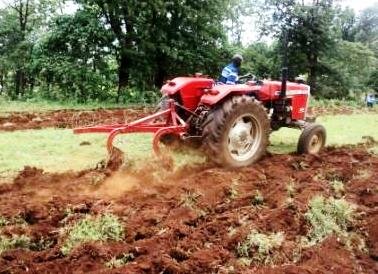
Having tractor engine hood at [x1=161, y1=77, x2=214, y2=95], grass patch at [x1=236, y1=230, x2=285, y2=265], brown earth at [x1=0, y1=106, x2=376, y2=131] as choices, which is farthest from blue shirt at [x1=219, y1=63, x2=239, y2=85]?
grass patch at [x1=236, y1=230, x2=285, y2=265]

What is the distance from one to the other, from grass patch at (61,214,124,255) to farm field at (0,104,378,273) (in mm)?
10

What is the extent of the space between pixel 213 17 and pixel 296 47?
6.73 metres

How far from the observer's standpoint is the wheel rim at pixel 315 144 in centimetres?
859

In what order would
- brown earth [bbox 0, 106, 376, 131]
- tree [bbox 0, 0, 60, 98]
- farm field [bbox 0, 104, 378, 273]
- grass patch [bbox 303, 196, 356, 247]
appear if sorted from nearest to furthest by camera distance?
farm field [bbox 0, 104, 378, 273]
grass patch [bbox 303, 196, 356, 247]
brown earth [bbox 0, 106, 376, 131]
tree [bbox 0, 0, 60, 98]

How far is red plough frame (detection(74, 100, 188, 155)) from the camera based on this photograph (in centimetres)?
682

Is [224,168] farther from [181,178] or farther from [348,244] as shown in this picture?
[348,244]

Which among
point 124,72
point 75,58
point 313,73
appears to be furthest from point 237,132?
point 313,73

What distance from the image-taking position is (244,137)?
302 inches

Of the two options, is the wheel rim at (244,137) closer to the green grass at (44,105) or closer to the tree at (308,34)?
the green grass at (44,105)

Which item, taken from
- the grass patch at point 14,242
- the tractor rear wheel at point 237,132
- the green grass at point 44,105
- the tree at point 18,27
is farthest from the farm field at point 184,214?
the tree at point 18,27

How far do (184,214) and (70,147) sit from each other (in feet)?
13.2

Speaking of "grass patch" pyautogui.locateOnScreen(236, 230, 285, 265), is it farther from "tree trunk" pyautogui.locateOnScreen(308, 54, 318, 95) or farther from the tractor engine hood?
"tree trunk" pyautogui.locateOnScreen(308, 54, 318, 95)

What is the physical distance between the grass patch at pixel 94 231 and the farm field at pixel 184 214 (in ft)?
0.03

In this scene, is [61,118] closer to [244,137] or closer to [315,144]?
[244,137]
